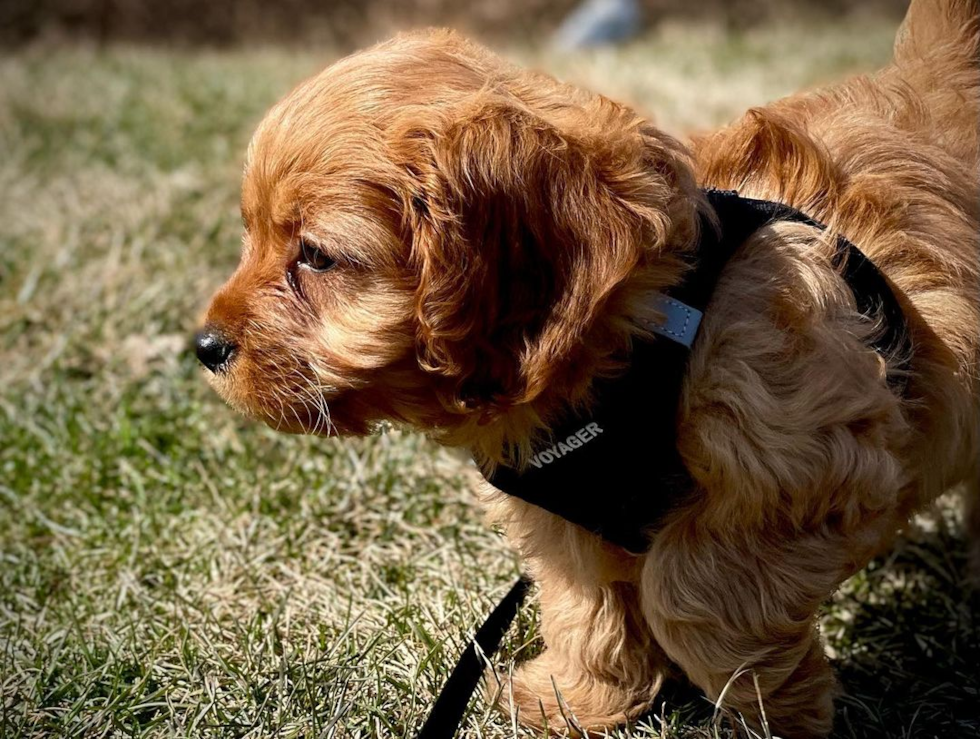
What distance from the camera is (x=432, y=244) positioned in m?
2.04

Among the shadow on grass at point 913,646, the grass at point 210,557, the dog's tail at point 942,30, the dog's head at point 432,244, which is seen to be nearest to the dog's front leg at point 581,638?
the grass at point 210,557

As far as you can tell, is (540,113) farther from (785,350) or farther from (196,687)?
(196,687)

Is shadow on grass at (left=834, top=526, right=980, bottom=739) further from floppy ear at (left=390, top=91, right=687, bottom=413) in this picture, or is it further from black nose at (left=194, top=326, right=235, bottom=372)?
black nose at (left=194, top=326, right=235, bottom=372)

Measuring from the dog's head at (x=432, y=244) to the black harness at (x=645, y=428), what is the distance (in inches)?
3.3

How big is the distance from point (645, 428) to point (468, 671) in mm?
855

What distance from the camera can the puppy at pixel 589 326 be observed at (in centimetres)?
203

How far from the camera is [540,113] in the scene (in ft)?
7.14

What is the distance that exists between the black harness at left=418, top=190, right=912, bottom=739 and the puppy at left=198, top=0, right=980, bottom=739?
0.03 meters

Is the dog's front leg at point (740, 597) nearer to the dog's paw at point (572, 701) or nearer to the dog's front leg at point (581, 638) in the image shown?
the dog's front leg at point (581, 638)

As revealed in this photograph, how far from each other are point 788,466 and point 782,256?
474mm

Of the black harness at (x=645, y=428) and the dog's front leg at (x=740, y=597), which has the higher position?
the black harness at (x=645, y=428)

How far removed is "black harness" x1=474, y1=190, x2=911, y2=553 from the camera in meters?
2.07

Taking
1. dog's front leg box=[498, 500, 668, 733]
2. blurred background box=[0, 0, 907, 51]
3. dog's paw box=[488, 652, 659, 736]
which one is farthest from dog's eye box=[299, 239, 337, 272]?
blurred background box=[0, 0, 907, 51]

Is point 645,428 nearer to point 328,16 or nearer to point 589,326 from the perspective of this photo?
point 589,326
